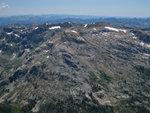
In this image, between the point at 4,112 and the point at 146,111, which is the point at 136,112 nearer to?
the point at 146,111

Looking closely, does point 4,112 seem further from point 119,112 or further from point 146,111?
point 146,111

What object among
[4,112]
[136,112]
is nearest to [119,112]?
[136,112]

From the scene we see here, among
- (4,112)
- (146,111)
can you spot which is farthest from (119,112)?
(4,112)

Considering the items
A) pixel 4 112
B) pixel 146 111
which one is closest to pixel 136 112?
pixel 146 111
